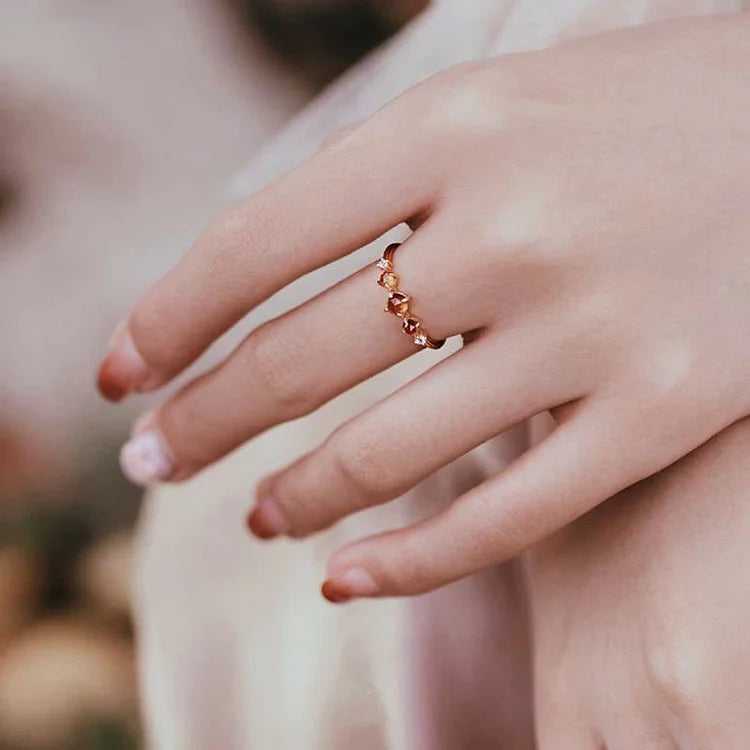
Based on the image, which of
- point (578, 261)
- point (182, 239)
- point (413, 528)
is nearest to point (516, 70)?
point (578, 261)

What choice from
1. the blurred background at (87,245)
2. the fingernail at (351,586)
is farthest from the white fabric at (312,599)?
the blurred background at (87,245)

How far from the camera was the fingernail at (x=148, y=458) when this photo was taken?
60 centimetres

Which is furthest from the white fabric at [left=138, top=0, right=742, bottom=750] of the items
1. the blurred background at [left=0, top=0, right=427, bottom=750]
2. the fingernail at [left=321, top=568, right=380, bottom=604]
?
the blurred background at [left=0, top=0, right=427, bottom=750]

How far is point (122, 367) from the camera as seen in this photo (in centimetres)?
58

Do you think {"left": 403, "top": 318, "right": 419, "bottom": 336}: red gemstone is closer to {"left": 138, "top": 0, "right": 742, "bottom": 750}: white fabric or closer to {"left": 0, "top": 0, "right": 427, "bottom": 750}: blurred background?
{"left": 138, "top": 0, "right": 742, "bottom": 750}: white fabric

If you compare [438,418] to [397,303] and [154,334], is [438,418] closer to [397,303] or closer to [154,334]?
[397,303]

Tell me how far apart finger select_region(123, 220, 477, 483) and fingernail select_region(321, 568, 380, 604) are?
90 millimetres

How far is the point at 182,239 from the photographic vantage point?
1025 mm

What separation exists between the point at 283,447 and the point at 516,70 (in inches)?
13.8

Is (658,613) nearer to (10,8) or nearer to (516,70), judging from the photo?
(516,70)

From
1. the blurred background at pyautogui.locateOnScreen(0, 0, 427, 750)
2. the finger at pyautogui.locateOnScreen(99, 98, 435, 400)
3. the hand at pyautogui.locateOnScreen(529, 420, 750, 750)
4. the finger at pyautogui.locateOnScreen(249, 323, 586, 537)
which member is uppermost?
the blurred background at pyautogui.locateOnScreen(0, 0, 427, 750)

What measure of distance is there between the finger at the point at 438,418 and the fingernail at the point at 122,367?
0.11 metres

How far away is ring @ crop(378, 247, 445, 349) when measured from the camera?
1.57ft

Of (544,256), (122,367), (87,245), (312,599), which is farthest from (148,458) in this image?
(87,245)
